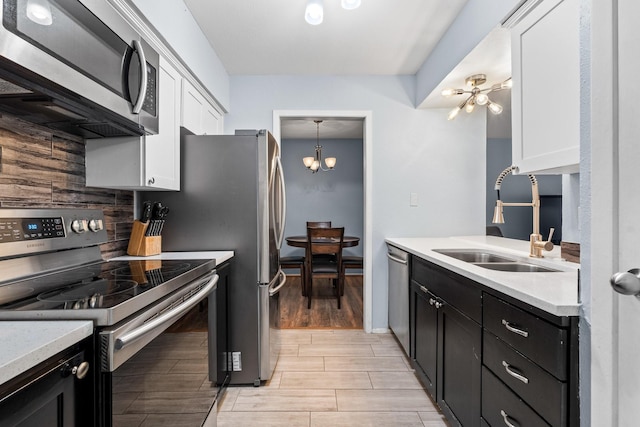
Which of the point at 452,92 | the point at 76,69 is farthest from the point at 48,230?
the point at 452,92

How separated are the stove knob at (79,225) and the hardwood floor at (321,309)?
2.03 meters

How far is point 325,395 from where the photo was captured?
6.41 ft

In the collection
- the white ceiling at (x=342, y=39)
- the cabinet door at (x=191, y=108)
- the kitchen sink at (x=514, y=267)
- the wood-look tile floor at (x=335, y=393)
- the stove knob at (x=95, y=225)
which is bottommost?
the wood-look tile floor at (x=335, y=393)

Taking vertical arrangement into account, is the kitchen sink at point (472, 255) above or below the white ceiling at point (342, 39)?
below

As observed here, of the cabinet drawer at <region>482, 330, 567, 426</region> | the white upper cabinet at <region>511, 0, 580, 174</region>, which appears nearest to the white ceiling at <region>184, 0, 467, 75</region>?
the white upper cabinet at <region>511, 0, 580, 174</region>

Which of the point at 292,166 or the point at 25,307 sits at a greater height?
the point at 292,166

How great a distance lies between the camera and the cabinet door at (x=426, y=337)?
5.86 ft

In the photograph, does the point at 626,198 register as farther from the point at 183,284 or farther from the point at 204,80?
the point at 204,80

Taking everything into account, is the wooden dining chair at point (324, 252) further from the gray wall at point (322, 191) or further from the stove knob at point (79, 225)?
the stove knob at point (79, 225)

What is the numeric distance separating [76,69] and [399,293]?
91.4 inches

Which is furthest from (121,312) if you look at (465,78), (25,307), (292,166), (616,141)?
(292,166)

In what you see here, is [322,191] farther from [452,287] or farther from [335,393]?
[452,287]

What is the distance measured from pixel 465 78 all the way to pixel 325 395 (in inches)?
92.0

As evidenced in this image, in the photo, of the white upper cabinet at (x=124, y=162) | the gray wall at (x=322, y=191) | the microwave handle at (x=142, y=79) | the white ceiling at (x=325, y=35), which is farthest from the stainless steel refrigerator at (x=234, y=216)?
the gray wall at (x=322, y=191)
